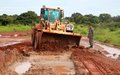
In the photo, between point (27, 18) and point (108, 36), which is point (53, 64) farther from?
point (27, 18)

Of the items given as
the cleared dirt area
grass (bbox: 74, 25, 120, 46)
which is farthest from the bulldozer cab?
grass (bbox: 74, 25, 120, 46)

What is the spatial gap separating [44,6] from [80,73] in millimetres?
11450

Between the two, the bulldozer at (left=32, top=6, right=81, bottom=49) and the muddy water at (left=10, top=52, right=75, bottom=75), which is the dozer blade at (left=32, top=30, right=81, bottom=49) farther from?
the muddy water at (left=10, top=52, right=75, bottom=75)

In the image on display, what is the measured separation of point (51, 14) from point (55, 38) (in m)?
2.76

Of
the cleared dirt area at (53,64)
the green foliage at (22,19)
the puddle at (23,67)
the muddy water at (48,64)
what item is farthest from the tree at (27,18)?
the puddle at (23,67)

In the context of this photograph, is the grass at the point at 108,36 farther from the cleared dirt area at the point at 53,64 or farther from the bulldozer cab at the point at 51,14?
the cleared dirt area at the point at 53,64

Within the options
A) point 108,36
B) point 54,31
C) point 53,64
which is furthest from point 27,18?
point 53,64

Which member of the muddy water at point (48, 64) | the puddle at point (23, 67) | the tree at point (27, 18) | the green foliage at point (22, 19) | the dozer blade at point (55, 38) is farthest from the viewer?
the tree at point (27, 18)

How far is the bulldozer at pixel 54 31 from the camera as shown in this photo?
70.4ft

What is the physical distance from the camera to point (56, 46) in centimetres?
2184

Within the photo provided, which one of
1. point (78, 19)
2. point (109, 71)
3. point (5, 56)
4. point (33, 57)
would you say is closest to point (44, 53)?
point (33, 57)

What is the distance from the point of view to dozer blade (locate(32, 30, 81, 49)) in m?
21.4

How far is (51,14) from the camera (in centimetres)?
2400

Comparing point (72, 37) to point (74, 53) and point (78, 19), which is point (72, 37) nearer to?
point (74, 53)
